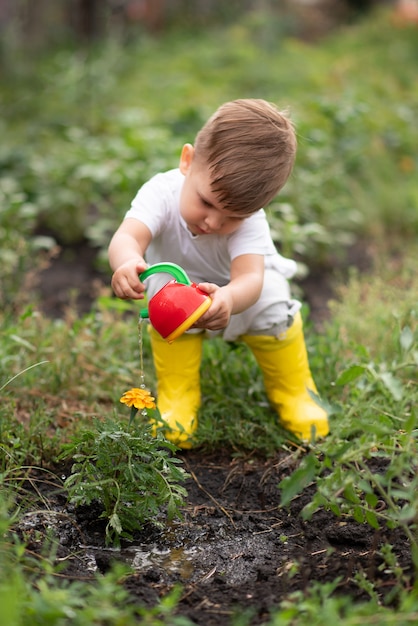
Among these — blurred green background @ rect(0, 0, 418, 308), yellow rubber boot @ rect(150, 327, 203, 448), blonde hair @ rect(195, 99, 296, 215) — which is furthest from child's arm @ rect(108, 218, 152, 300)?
blurred green background @ rect(0, 0, 418, 308)

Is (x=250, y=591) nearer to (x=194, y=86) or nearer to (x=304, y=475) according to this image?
(x=304, y=475)

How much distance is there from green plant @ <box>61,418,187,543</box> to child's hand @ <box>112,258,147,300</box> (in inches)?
14.2

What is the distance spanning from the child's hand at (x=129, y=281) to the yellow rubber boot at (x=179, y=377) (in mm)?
460

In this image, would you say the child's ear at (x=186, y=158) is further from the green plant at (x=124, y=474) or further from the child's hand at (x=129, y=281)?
the green plant at (x=124, y=474)

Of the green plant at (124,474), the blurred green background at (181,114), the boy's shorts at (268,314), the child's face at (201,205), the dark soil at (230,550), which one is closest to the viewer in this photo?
the dark soil at (230,550)

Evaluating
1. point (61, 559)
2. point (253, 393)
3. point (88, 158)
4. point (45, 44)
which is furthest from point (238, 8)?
point (61, 559)

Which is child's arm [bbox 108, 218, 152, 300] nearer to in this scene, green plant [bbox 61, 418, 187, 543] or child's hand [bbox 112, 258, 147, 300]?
child's hand [bbox 112, 258, 147, 300]

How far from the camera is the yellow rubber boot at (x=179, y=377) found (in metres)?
2.62

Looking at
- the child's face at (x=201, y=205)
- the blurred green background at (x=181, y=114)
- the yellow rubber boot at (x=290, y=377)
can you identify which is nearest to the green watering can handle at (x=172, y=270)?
the child's face at (x=201, y=205)

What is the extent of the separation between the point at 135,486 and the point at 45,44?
9847mm

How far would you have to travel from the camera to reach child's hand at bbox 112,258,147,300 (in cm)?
217

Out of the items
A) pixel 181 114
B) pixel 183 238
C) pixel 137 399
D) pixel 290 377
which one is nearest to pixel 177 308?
pixel 137 399

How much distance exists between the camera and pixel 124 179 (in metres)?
3.96

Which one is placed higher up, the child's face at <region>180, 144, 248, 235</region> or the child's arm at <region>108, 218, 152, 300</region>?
the child's face at <region>180, 144, 248, 235</region>
